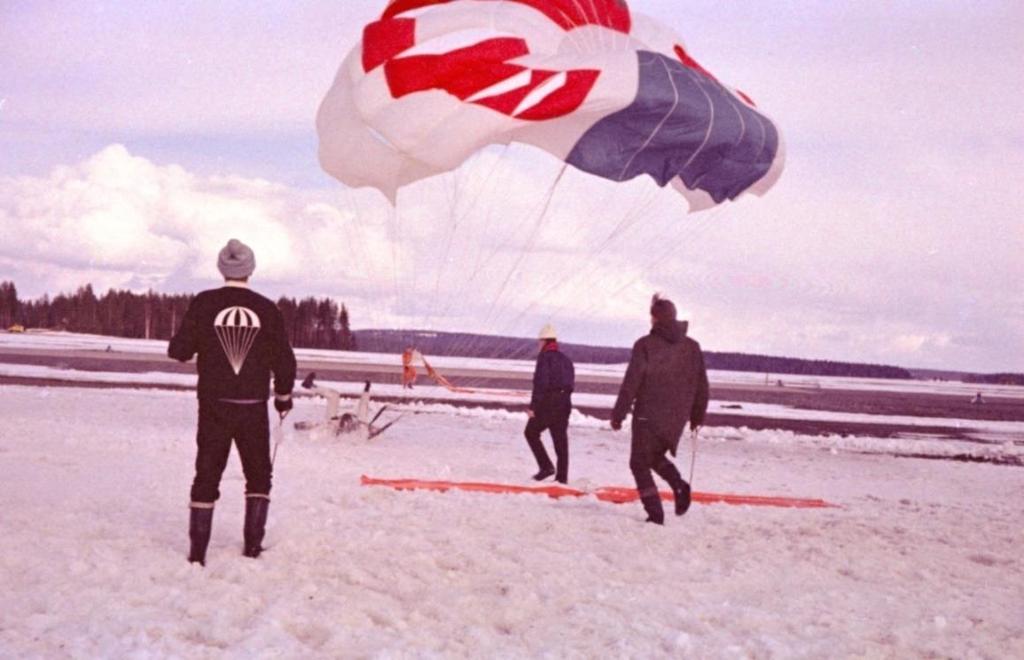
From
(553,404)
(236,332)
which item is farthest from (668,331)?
(236,332)

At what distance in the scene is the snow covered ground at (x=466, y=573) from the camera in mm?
4156

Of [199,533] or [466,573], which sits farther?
[466,573]

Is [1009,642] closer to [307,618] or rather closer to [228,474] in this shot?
[307,618]

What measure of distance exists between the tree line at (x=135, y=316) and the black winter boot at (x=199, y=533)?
85.5 metres

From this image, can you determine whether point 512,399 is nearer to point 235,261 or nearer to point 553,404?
point 553,404

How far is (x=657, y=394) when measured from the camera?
719 cm

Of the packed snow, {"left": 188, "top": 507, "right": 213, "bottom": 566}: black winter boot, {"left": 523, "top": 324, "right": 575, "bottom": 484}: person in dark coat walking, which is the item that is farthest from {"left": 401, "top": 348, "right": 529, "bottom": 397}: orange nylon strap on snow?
{"left": 188, "top": 507, "right": 213, "bottom": 566}: black winter boot

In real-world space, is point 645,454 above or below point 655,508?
above

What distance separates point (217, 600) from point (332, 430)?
7.89 meters

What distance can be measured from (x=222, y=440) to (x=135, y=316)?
11178 cm

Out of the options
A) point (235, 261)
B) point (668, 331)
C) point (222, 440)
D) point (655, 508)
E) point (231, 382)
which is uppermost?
point (235, 261)

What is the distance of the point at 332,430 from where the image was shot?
Result: 1231 centimetres

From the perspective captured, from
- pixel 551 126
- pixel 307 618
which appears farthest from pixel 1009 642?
pixel 551 126

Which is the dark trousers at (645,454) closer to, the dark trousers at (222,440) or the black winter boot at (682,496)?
the black winter boot at (682,496)
